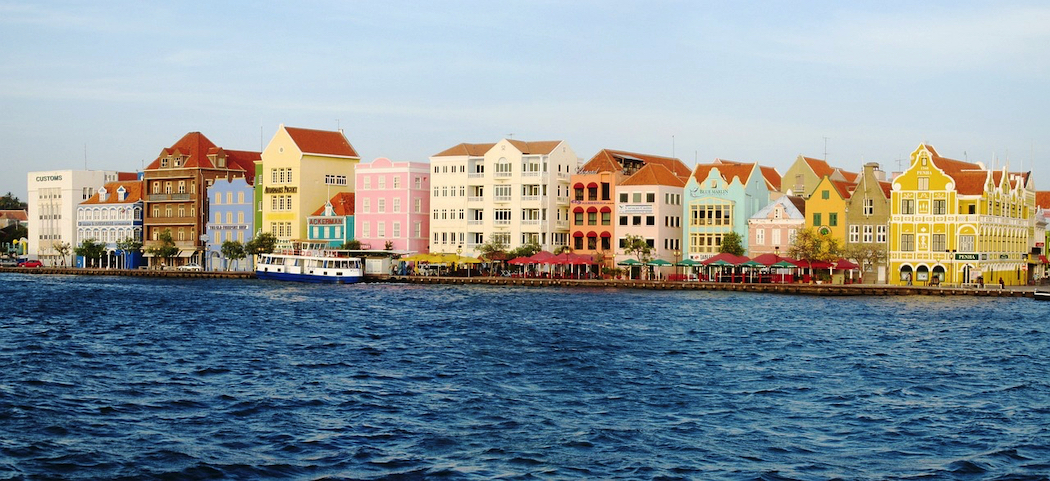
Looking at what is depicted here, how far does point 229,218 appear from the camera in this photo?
381ft

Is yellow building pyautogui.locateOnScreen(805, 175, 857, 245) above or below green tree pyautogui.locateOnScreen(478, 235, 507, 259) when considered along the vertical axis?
above

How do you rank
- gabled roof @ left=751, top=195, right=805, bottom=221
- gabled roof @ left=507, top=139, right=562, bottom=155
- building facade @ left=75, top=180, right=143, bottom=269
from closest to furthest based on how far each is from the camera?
gabled roof @ left=751, top=195, right=805, bottom=221 < gabled roof @ left=507, top=139, right=562, bottom=155 < building facade @ left=75, top=180, right=143, bottom=269

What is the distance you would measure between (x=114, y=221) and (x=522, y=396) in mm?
106009

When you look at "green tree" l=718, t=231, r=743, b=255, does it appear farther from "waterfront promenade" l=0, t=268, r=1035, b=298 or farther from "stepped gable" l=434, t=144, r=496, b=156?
"stepped gable" l=434, t=144, r=496, b=156

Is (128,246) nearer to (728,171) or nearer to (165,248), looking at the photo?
(165,248)

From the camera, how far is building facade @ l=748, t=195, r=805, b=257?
88.6 m

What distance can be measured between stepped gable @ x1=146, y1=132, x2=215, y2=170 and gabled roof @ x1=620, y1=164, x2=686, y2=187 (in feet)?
156

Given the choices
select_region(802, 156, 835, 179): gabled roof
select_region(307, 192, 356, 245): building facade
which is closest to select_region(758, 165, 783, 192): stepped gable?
select_region(802, 156, 835, 179): gabled roof

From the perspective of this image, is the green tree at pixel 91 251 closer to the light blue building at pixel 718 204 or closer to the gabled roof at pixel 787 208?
the light blue building at pixel 718 204

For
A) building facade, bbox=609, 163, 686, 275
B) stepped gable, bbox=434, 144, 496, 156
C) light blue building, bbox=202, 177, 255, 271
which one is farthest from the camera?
light blue building, bbox=202, 177, 255, 271

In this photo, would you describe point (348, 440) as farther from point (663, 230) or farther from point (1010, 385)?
point (663, 230)

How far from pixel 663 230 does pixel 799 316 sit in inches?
1403

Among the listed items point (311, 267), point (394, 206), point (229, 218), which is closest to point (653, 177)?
point (394, 206)

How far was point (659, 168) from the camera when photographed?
95188 millimetres
